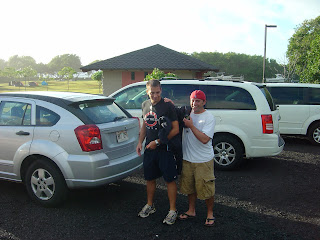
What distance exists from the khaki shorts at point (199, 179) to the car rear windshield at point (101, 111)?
52.9 inches

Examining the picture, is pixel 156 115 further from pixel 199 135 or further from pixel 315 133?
pixel 315 133

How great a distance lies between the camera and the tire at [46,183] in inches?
166

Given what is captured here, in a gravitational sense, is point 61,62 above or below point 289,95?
above

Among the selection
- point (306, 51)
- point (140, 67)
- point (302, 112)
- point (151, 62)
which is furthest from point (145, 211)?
point (306, 51)

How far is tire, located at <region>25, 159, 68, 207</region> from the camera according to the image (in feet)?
13.8

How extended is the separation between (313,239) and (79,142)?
9.74 ft

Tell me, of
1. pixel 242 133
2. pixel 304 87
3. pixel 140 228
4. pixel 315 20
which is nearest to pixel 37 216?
pixel 140 228

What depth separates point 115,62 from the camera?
28141 millimetres

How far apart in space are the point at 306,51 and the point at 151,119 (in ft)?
105

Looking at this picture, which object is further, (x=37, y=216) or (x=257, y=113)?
(x=257, y=113)

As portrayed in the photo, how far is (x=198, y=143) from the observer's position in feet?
12.5

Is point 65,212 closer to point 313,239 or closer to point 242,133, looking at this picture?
point 313,239

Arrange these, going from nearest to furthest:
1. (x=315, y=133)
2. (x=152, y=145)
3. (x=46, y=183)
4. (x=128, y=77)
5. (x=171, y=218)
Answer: (x=152, y=145)
(x=171, y=218)
(x=46, y=183)
(x=315, y=133)
(x=128, y=77)

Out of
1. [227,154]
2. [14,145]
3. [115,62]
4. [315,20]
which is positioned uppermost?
[315,20]
